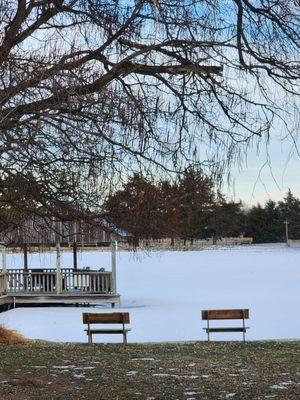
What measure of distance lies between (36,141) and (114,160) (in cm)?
53

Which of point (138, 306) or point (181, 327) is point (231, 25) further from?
point (138, 306)

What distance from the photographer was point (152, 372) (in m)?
8.81

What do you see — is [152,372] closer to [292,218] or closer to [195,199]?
[195,199]

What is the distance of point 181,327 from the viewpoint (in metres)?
18.8

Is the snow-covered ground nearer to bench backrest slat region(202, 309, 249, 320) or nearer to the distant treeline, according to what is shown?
the distant treeline

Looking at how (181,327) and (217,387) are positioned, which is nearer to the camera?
(217,387)

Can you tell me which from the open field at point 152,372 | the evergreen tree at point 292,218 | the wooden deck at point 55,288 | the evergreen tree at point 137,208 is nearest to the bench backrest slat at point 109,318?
the open field at point 152,372

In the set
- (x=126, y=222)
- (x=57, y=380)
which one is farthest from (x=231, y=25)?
(x=57, y=380)

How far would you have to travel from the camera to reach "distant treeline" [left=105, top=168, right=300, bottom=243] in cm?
488

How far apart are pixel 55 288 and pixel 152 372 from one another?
1778cm

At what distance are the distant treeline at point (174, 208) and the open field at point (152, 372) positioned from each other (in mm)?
1777

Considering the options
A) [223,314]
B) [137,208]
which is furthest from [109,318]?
[137,208]

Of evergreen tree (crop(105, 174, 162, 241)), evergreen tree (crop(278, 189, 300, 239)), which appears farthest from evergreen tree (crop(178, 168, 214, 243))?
evergreen tree (crop(278, 189, 300, 239))

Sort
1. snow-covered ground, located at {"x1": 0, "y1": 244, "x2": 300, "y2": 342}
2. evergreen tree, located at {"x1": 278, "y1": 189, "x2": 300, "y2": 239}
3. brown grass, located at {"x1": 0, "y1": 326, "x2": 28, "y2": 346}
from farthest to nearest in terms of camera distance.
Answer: evergreen tree, located at {"x1": 278, "y1": 189, "x2": 300, "y2": 239} < snow-covered ground, located at {"x1": 0, "y1": 244, "x2": 300, "y2": 342} < brown grass, located at {"x1": 0, "y1": 326, "x2": 28, "y2": 346}
